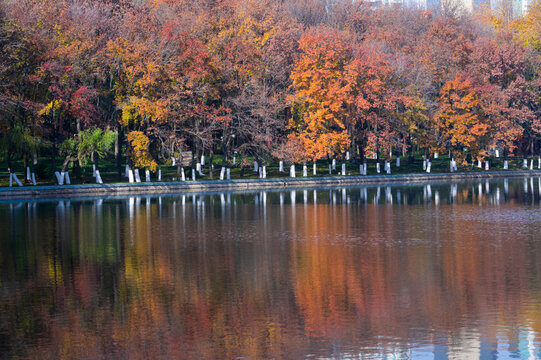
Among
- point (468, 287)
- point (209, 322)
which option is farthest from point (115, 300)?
point (468, 287)

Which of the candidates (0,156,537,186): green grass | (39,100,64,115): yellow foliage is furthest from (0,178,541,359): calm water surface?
(0,156,537,186): green grass

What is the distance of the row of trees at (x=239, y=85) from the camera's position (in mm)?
66312

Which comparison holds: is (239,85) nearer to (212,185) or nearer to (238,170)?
(238,170)

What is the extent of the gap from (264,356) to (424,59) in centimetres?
8727

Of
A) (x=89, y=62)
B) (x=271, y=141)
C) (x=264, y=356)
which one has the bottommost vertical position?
(x=264, y=356)

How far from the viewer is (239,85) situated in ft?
258

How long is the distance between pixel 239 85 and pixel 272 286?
190ft

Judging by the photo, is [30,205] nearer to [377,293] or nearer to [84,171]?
[84,171]

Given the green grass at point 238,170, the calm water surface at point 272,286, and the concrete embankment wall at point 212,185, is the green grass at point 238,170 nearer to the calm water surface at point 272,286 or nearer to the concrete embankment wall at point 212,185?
the concrete embankment wall at point 212,185

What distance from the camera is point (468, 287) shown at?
21656 mm

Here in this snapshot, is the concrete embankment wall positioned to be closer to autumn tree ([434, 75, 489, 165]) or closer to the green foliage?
the green foliage

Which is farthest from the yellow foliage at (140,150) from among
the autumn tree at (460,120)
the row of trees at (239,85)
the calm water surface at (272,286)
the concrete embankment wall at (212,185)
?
the autumn tree at (460,120)

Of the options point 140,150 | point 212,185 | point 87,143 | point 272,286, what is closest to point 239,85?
point 212,185

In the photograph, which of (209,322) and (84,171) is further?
(84,171)
